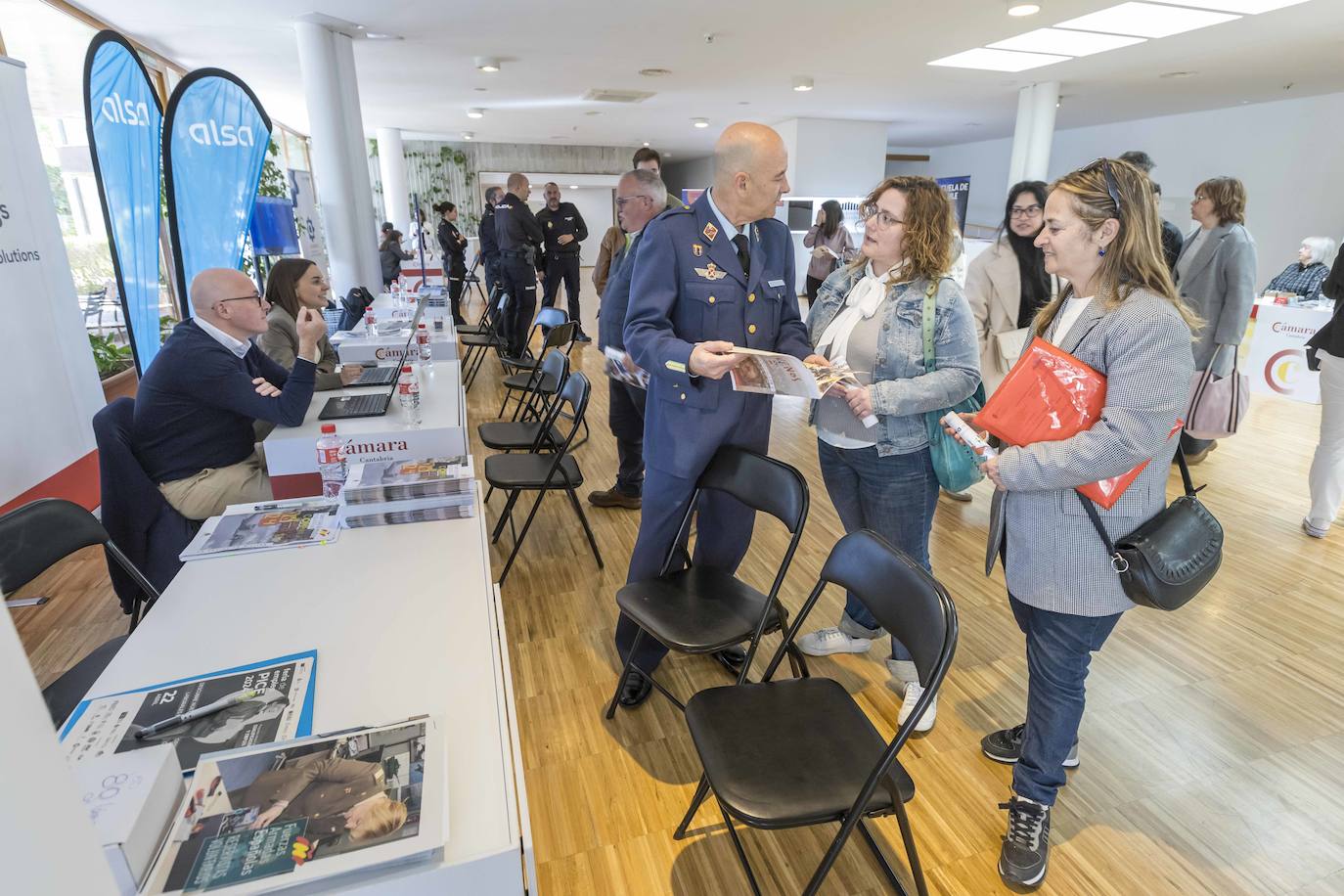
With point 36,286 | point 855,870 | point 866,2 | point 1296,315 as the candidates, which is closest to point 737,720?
point 855,870

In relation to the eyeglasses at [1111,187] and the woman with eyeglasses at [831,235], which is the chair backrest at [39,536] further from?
the woman with eyeglasses at [831,235]

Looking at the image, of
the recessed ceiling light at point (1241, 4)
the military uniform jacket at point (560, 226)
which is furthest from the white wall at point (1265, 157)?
the military uniform jacket at point (560, 226)

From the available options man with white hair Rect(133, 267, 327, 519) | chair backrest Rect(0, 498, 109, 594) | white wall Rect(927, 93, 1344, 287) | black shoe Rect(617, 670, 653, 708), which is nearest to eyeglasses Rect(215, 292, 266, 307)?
man with white hair Rect(133, 267, 327, 519)

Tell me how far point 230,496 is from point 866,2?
502 cm

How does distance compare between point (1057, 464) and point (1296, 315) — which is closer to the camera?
point (1057, 464)

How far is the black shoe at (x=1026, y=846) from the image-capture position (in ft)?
5.63

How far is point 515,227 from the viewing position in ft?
23.4

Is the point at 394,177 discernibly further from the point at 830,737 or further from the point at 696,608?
the point at 830,737

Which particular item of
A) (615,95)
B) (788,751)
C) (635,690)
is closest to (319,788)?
(788,751)

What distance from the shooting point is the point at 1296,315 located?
216 inches

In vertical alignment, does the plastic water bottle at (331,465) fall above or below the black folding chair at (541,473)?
above

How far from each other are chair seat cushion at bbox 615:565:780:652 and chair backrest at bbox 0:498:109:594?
1.43 m

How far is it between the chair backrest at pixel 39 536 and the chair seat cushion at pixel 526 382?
2.51 meters

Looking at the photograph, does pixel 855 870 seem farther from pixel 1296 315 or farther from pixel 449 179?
pixel 449 179
